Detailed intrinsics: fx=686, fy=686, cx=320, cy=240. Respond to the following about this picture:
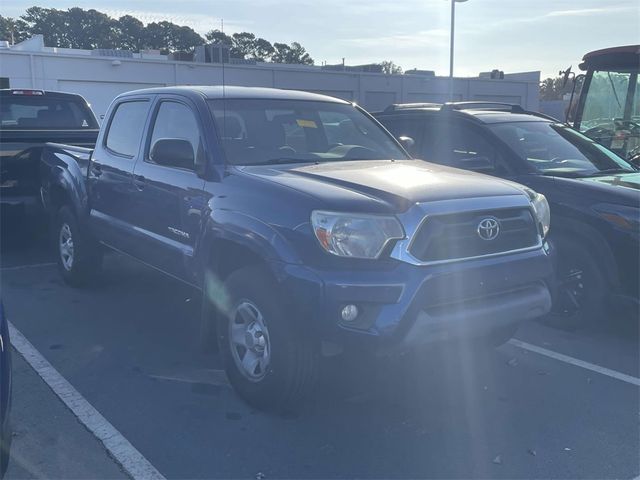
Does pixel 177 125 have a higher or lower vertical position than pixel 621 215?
higher

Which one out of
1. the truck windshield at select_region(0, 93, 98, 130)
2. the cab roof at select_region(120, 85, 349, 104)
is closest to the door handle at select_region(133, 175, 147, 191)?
the cab roof at select_region(120, 85, 349, 104)

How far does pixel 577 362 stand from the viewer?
509 cm

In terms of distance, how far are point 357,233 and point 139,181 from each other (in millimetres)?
2328

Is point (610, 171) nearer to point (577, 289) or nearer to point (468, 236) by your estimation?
point (577, 289)

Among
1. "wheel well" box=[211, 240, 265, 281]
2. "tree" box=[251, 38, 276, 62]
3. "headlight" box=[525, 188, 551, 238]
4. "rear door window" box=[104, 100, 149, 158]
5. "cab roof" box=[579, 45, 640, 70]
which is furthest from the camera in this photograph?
"tree" box=[251, 38, 276, 62]

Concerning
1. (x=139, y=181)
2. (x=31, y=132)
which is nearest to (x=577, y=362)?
(x=139, y=181)

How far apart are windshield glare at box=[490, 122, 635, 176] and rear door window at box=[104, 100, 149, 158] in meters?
3.16

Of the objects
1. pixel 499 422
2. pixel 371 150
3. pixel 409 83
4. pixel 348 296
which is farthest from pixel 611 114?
pixel 409 83

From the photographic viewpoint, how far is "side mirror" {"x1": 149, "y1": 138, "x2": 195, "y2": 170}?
460cm

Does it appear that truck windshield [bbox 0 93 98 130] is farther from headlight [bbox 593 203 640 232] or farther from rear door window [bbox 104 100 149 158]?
headlight [bbox 593 203 640 232]

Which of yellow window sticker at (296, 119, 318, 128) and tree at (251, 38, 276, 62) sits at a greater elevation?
tree at (251, 38, 276, 62)

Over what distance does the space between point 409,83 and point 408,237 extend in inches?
1480

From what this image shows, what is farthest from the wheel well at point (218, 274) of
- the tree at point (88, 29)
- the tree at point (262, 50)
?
the tree at point (88, 29)

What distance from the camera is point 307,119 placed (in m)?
5.26
